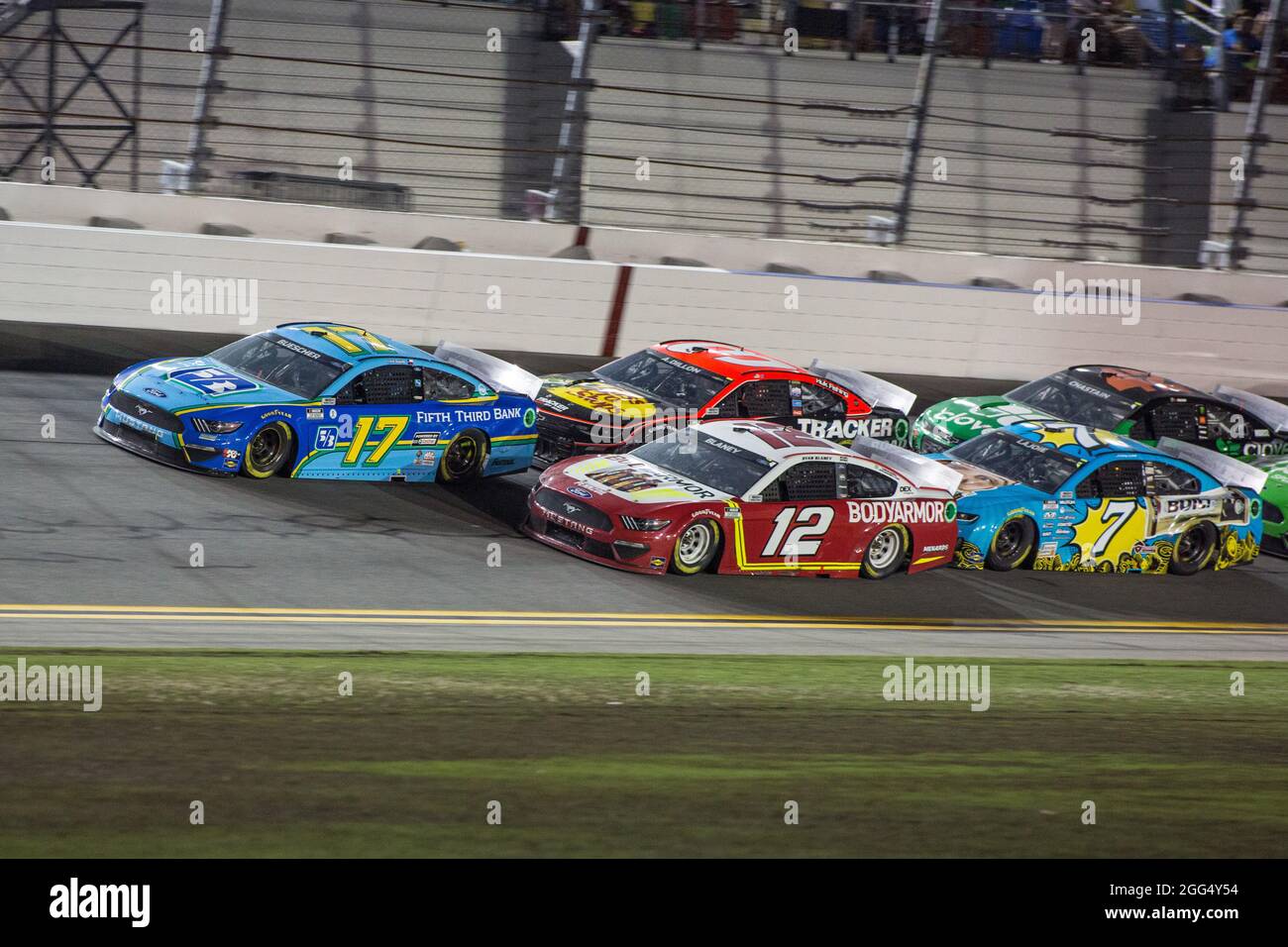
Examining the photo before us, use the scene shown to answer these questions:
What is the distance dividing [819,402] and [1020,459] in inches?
101

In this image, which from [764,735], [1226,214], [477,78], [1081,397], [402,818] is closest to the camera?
[402,818]

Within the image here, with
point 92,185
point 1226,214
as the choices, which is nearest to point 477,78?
point 92,185

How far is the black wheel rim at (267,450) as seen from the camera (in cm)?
1382

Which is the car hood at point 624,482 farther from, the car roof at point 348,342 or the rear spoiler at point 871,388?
the rear spoiler at point 871,388

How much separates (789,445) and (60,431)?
6517 mm

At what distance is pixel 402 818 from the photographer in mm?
6820

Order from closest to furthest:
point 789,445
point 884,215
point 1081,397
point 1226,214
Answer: point 789,445
point 1081,397
point 884,215
point 1226,214

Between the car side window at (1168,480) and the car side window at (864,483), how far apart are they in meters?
2.97

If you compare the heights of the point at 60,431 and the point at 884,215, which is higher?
the point at 884,215

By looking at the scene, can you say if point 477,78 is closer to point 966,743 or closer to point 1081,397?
point 1081,397

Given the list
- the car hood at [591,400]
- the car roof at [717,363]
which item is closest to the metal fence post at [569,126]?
the car roof at [717,363]

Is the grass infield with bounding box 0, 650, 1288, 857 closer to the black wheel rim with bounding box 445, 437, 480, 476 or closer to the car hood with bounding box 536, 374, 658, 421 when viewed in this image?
the black wheel rim with bounding box 445, 437, 480, 476

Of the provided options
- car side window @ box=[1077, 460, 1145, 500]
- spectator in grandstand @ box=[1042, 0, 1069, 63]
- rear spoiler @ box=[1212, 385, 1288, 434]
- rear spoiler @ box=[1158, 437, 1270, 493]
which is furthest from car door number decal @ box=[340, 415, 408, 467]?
spectator in grandstand @ box=[1042, 0, 1069, 63]

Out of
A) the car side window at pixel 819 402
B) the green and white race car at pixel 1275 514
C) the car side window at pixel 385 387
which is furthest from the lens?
the car side window at pixel 819 402
